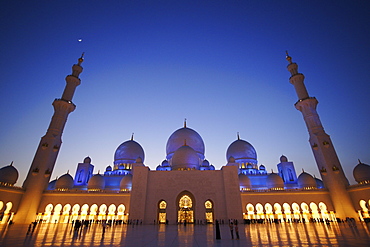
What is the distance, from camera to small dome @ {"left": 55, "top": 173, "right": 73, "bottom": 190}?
27016 mm

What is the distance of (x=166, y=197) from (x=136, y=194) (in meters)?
3.23

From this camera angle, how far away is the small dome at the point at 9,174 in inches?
882

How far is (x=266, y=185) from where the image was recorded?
29.2 meters

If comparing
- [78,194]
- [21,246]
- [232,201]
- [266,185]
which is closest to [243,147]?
[266,185]

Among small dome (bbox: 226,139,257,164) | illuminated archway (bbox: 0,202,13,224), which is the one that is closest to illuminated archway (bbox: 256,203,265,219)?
small dome (bbox: 226,139,257,164)

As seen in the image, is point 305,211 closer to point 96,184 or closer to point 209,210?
point 209,210

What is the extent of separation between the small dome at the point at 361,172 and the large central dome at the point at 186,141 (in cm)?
1938

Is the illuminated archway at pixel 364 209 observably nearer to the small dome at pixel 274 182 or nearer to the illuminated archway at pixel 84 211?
the small dome at pixel 274 182

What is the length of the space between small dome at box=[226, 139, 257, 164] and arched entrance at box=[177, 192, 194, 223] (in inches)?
537

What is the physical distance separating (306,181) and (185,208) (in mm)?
16500

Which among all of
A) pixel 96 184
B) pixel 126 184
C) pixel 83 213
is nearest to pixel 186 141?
pixel 126 184

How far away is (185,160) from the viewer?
90.2 feet

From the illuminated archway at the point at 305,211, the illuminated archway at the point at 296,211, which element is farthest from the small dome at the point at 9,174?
the illuminated archway at the point at 305,211

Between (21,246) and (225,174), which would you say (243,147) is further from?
(21,246)
